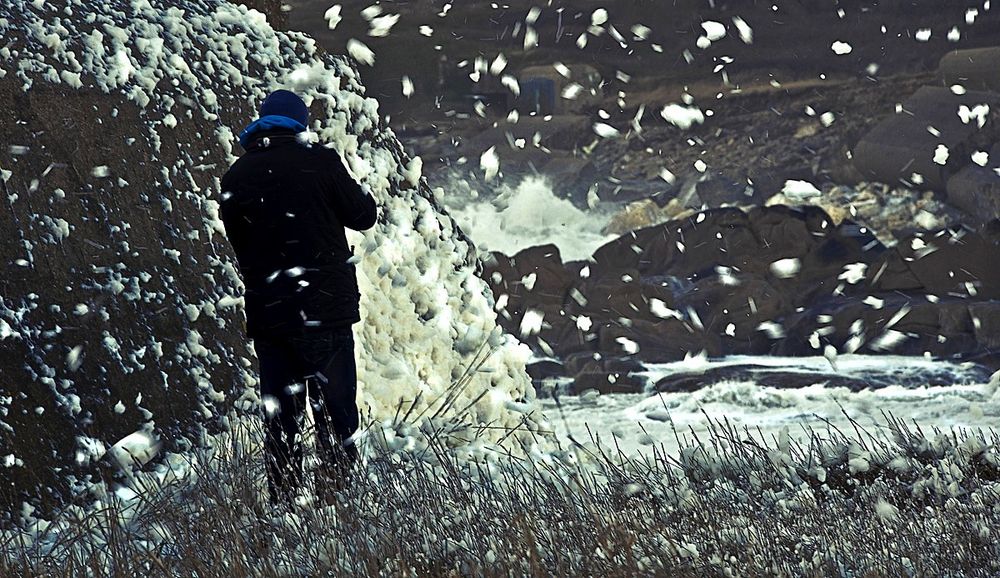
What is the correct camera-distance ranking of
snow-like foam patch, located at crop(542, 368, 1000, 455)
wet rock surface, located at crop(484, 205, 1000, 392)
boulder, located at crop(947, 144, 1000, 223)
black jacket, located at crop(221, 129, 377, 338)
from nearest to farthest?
black jacket, located at crop(221, 129, 377, 338), snow-like foam patch, located at crop(542, 368, 1000, 455), wet rock surface, located at crop(484, 205, 1000, 392), boulder, located at crop(947, 144, 1000, 223)

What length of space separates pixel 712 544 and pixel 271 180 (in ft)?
5.93

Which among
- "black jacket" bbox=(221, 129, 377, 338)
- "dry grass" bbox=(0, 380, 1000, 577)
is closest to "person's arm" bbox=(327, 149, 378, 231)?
"black jacket" bbox=(221, 129, 377, 338)

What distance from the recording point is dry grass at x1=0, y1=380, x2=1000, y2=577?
2.79 metres

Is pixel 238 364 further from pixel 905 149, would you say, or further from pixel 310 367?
pixel 905 149

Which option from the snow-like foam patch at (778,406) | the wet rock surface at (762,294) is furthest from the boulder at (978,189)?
the snow-like foam patch at (778,406)

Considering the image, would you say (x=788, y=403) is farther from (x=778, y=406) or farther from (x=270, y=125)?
(x=270, y=125)

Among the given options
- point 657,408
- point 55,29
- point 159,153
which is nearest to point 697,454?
point 159,153

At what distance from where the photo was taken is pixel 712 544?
9.54 ft

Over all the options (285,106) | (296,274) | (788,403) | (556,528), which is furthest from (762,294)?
(556,528)

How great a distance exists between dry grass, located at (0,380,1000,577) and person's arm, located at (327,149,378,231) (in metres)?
0.80

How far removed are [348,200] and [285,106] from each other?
40cm

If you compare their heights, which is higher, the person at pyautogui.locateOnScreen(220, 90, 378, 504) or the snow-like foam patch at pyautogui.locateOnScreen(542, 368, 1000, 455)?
the snow-like foam patch at pyautogui.locateOnScreen(542, 368, 1000, 455)

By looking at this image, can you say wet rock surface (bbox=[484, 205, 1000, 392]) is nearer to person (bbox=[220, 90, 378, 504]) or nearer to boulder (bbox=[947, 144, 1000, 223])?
boulder (bbox=[947, 144, 1000, 223])

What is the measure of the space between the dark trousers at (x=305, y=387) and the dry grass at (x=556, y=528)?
23 cm
